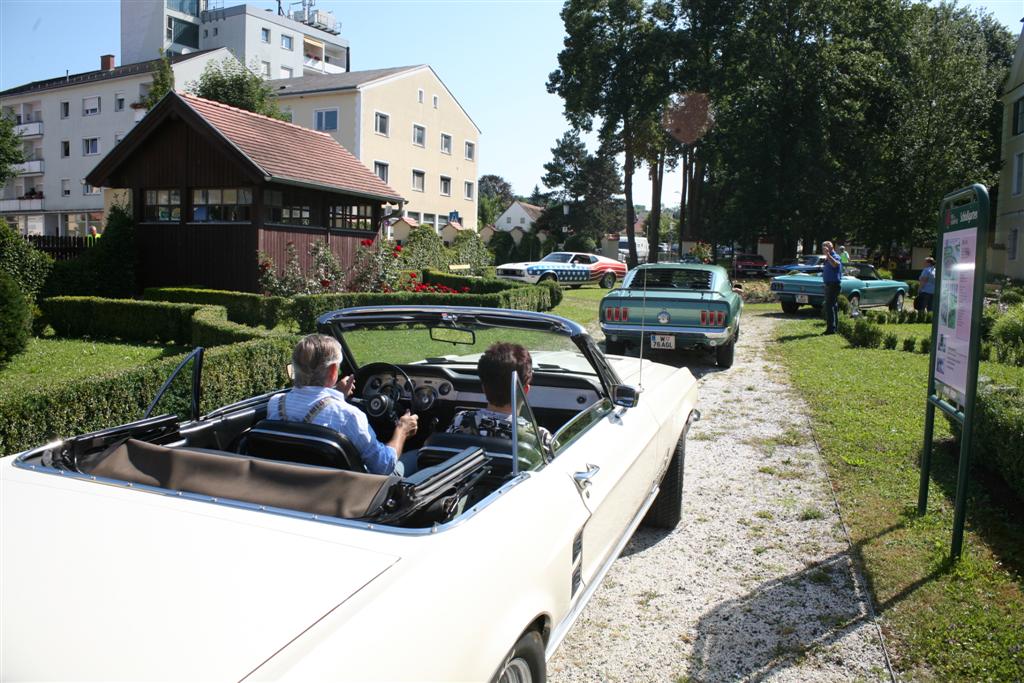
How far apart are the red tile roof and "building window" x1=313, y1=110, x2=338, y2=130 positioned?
19245mm

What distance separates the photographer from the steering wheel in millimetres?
4184

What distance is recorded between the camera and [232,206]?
806 inches

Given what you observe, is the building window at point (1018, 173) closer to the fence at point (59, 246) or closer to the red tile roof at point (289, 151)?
the red tile roof at point (289, 151)

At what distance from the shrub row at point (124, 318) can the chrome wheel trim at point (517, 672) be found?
12126 mm

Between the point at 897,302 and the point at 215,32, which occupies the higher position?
the point at 215,32

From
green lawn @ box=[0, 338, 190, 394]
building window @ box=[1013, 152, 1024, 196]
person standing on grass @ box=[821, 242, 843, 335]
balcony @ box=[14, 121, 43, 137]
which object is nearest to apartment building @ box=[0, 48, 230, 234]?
balcony @ box=[14, 121, 43, 137]

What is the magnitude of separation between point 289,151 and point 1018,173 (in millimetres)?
37533

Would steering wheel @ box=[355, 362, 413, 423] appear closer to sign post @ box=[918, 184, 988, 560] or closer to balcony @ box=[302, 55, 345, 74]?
sign post @ box=[918, 184, 988, 560]

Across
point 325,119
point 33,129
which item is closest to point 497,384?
point 325,119

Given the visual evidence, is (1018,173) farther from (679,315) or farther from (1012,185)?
(679,315)

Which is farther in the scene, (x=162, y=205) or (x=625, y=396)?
(x=162, y=205)

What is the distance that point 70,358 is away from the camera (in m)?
12.3

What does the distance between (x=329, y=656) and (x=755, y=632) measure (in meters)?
2.86

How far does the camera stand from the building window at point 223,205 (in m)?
20.2
